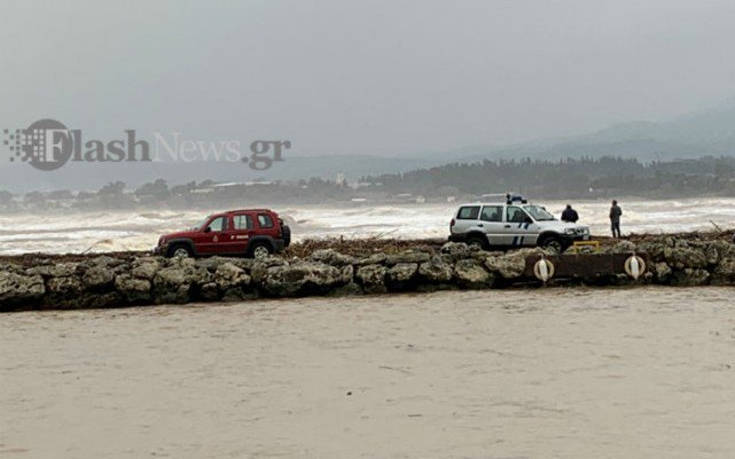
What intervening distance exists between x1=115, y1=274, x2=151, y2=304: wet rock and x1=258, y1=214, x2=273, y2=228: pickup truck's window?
21.6 feet

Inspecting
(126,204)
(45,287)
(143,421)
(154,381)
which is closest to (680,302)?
(154,381)

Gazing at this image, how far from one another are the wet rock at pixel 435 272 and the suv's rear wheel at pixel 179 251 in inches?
312

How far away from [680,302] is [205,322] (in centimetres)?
867

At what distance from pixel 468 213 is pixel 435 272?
6.83m

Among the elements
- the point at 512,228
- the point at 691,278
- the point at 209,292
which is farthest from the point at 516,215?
the point at 209,292

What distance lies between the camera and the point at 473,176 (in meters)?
148

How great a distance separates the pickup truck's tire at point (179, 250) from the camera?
936 inches

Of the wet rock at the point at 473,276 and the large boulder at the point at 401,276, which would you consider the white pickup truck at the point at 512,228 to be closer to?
the wet rock at the point at 473,276

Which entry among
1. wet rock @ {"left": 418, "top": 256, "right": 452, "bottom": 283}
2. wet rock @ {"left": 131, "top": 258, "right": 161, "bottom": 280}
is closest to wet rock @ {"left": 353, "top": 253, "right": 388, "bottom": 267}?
wet rock @ {"left": 418, "top": 256, "right": 452, "bottom": 283}

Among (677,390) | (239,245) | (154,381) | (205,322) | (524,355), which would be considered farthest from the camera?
(239,245)

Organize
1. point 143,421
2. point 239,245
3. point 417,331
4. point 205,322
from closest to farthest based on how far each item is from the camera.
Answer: point 143,421 → point 417,331 → point 205,322 → point 239,245

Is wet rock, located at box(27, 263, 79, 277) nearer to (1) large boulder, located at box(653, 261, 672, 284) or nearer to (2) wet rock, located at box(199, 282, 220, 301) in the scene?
(2) wet rock, located at box(199, 282, 220, 301)

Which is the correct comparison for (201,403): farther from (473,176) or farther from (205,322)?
(473,176)

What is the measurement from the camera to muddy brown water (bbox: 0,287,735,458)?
Answer: 23.1 feet
